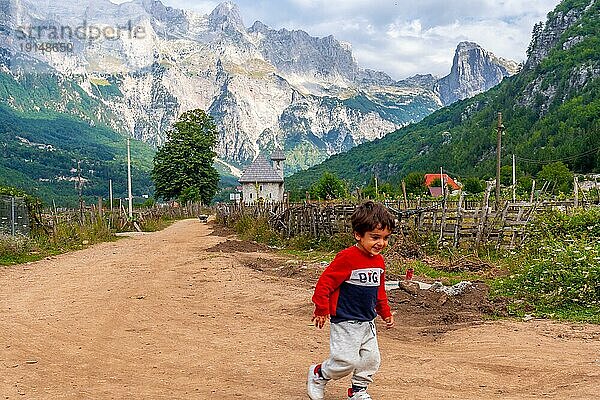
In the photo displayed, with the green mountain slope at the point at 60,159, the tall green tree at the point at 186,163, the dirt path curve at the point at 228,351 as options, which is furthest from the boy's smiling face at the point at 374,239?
the green mountain slope at the point at 60,159

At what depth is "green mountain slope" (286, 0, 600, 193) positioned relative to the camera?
8344 centimetres

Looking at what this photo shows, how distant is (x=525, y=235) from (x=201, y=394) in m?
12.3

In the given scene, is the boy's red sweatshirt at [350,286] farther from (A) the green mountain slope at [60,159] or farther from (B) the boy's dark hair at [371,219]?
(A) the green mountain slope at [60,159]

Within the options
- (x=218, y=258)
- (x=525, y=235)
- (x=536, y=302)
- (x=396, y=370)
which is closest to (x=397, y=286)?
(x=536, y=302)

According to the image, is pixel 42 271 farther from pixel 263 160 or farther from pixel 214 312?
pixel 263 160

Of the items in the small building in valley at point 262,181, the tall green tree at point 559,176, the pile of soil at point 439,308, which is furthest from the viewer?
the small building in valley at point 262,181

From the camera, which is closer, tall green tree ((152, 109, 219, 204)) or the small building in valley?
tall green tree ((152, 109, 219, 204))

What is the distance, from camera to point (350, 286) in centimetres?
493

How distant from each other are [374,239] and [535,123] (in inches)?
3955

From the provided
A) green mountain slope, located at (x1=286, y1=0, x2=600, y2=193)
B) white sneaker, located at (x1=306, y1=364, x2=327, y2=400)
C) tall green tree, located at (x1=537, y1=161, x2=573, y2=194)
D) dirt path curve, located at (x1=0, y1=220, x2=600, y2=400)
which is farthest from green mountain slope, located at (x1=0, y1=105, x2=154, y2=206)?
white sneaker, located at (x1=306, y1=364, x2=327, y2=400)

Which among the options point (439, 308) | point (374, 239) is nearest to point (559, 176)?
point (439, 308)

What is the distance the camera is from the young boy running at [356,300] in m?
4.84

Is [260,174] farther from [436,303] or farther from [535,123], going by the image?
[436,303]

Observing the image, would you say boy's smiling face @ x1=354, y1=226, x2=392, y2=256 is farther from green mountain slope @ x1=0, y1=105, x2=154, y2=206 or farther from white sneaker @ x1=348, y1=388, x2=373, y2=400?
green mountain slope @ x1=0, y1=105, x2=154, y2=206
